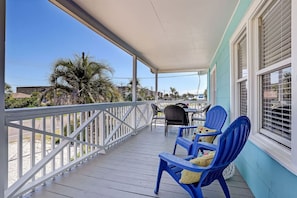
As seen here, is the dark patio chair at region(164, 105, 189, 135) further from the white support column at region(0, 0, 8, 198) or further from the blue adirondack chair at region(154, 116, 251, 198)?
the white support column at region(0, 0, 8, 198)

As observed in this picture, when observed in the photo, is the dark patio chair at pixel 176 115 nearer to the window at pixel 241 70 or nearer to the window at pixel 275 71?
the window at pixel 241 70

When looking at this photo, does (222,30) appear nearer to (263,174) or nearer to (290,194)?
(263,174)

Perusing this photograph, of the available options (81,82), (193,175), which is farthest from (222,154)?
(81,82)

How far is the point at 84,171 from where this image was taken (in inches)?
98.5

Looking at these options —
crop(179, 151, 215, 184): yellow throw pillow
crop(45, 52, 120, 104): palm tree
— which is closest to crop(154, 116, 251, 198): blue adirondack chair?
crop(179, 151, 215, 184): yellow throw pillow

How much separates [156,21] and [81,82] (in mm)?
2738

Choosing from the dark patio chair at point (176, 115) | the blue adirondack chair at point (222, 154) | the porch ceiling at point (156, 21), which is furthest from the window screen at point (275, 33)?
the dark patio chair at point (176, 115)

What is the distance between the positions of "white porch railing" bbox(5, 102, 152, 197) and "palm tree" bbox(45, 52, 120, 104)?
108 cm

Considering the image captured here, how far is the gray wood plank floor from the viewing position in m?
1.94

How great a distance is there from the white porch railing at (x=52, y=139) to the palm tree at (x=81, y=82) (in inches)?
42.4

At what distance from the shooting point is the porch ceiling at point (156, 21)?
265cm

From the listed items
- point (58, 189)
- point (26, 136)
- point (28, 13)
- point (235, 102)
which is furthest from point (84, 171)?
point (28, 13)

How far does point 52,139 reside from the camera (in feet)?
7.56

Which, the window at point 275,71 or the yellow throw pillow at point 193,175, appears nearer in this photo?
the window at point 275,71
